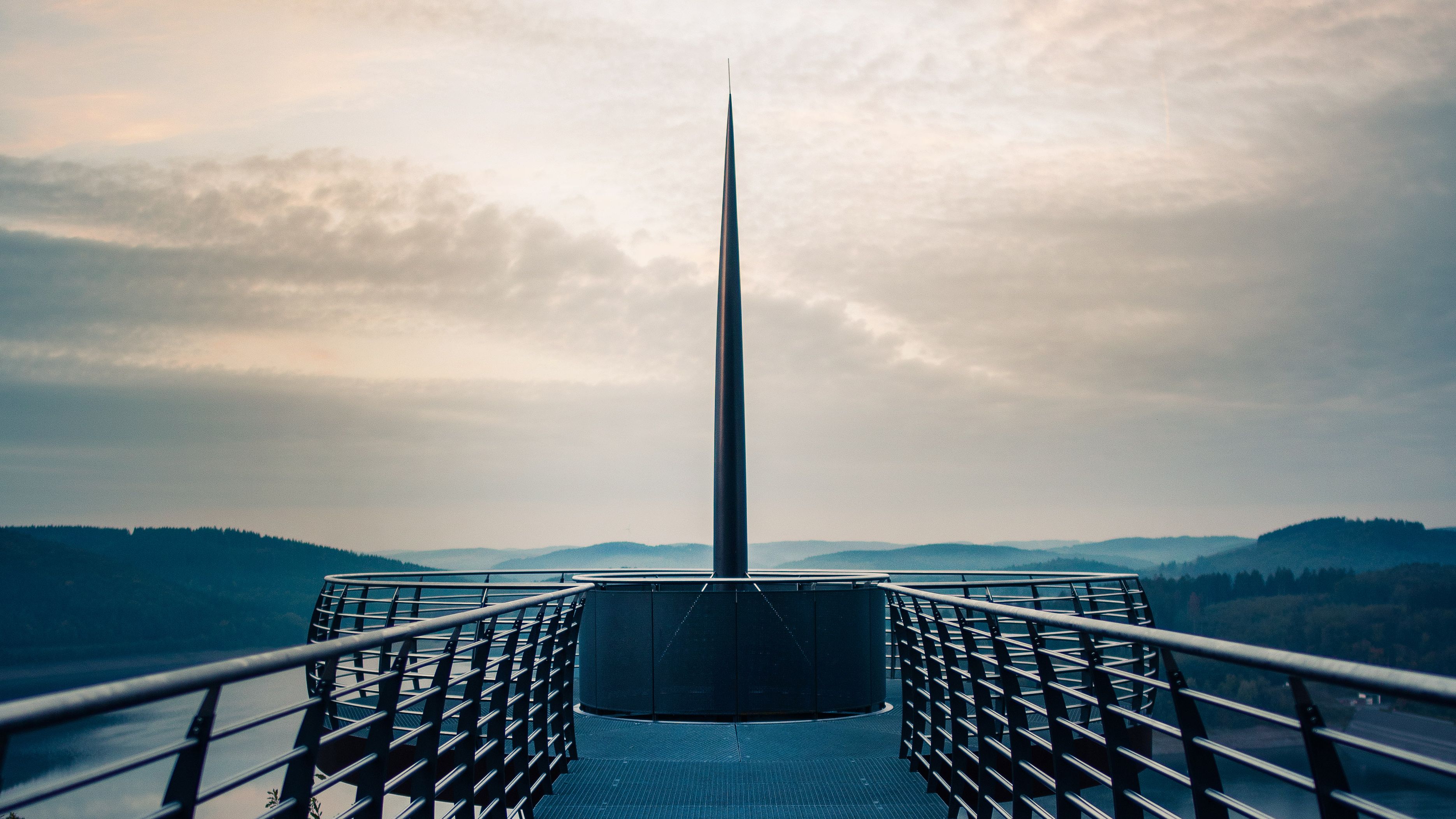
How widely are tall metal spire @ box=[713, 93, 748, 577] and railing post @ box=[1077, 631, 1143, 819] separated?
321 inches

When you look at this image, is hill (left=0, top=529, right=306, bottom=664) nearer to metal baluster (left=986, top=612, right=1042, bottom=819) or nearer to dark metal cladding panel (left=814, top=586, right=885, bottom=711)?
dark metal cladding panel (left=814, top=586, right=885, bottom=711)

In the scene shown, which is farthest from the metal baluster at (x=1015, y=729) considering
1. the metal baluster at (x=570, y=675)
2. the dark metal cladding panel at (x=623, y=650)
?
the dark metal cladding panel at (x=623, y=650)

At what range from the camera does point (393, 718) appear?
3064 mm

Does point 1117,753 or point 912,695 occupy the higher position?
point 1117,753

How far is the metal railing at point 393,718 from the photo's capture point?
1569mm

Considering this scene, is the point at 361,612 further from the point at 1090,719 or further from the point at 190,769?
the point at 190,769

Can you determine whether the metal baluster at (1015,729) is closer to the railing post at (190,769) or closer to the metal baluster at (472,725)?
the metal baluster at (472,725)

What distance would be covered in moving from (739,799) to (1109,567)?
11205cm

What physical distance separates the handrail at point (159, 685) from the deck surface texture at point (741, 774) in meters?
3.48

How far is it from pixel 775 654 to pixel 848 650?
2.43 feet

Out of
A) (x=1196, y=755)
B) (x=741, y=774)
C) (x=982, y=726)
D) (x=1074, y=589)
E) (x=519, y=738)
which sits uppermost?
(x=1074, y=589)

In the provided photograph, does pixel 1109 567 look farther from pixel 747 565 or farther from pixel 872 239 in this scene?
pixel 747 565

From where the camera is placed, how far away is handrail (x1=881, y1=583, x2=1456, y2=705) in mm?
1535

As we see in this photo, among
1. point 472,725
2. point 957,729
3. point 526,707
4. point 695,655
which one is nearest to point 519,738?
point 526,707
